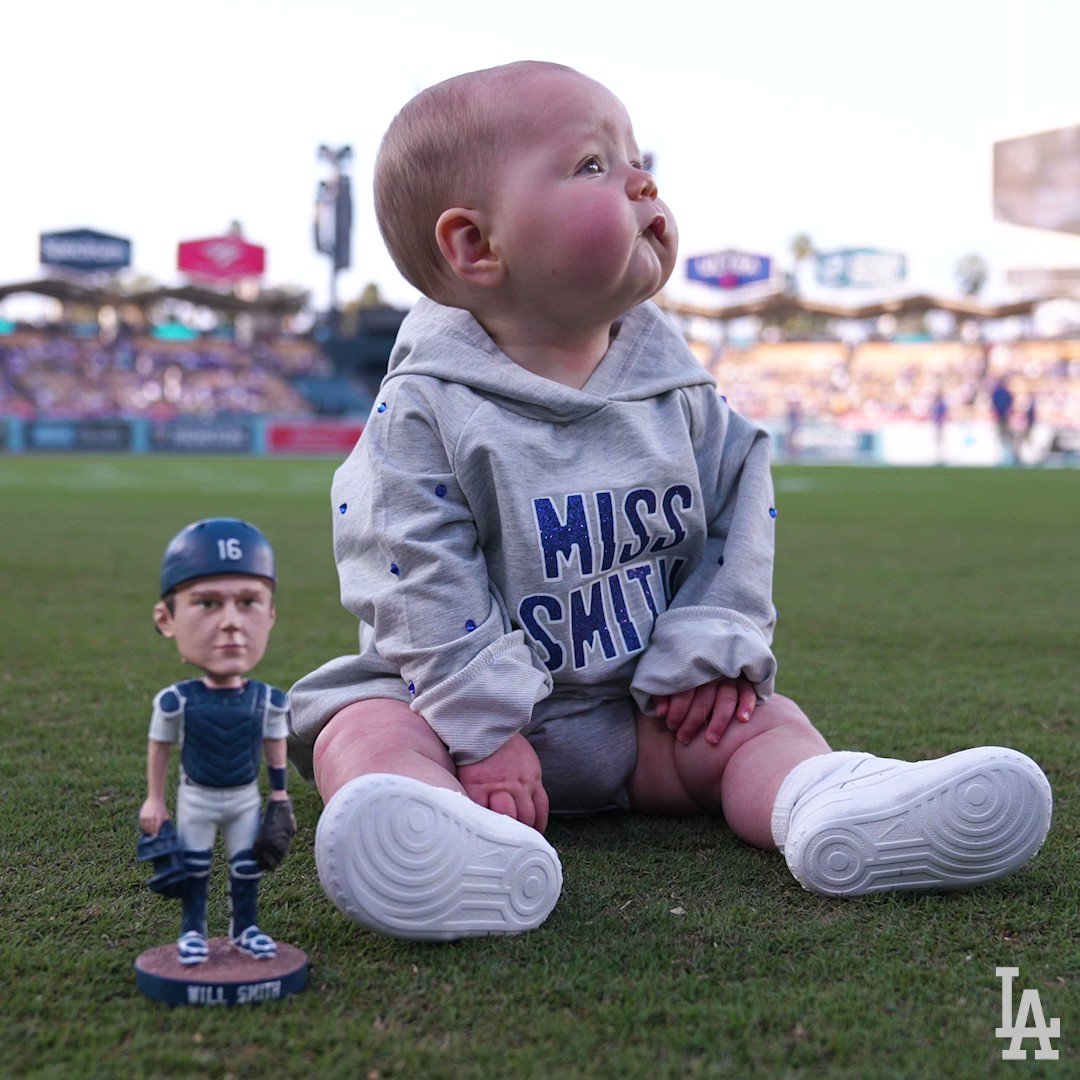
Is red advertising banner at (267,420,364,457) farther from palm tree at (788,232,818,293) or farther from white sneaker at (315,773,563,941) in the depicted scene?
palm tree at (788,232,818,293)

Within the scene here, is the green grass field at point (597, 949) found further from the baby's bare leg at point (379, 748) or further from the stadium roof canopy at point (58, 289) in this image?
the stadium roof canopy at point (58, 289)

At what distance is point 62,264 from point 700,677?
45036 mm

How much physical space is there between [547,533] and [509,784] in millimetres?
352

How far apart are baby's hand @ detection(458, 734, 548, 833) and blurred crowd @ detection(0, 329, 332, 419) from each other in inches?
1229

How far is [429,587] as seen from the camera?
164 cm

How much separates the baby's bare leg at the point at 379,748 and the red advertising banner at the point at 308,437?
79.8ft

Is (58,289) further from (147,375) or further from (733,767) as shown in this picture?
(733,767)

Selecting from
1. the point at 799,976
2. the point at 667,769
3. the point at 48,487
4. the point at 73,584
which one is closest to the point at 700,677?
the point at 667,769

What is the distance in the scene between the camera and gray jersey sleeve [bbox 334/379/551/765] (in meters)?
1.60

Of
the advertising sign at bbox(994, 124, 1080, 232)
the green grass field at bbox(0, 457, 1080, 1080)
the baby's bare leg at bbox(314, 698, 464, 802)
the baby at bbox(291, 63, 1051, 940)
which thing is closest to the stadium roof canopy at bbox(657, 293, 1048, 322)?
the advertising sign at bbox(994, 124, 1080, 232)

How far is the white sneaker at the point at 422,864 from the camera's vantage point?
49.4 inches

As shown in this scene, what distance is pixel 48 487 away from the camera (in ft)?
41.3

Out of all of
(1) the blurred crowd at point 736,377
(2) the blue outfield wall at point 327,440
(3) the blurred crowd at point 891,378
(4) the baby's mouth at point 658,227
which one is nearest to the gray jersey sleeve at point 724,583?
(4) the baby's mouth at point 658,227

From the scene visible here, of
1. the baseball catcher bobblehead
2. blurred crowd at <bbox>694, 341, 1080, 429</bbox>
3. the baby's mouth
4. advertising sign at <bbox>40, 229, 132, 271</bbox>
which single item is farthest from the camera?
advertising sign at <bbox>40, 229, 132, 271</bbox>
